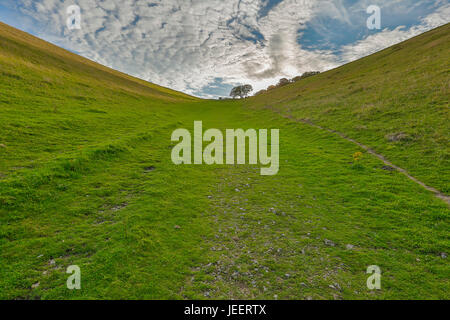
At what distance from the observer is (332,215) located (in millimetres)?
10859

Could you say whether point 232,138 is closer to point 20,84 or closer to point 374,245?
point 374,245

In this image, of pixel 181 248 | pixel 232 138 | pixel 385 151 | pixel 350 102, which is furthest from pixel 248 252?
pixel 350 102
